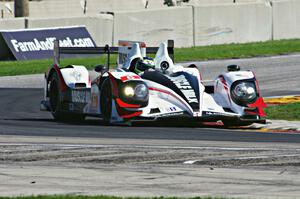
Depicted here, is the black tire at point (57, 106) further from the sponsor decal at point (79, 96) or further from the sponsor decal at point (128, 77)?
the sponsor decal at point (128, 77)

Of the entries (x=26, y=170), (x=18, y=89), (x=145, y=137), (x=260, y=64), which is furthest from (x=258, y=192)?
(x=260, y=64)

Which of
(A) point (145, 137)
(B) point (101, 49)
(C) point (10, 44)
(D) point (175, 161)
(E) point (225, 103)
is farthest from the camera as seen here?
(C) point (10, 44)

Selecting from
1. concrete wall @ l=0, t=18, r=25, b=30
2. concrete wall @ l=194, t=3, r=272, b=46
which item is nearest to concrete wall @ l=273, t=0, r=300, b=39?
concrete wall @ l=194, t=3, r=272, b=46

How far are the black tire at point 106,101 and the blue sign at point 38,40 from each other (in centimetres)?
1217

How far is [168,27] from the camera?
31.2 meters

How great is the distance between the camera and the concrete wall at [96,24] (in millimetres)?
29531

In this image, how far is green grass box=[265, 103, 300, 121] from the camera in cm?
1772

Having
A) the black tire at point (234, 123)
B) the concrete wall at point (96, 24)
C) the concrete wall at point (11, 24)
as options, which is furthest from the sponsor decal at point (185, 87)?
the concrete wall at point (96, 24)

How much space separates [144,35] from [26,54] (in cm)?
373

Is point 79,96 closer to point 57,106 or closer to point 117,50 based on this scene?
point 57,106

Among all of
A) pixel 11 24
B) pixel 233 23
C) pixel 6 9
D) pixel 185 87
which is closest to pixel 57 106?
pixel 185 87

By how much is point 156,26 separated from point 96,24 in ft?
5.98

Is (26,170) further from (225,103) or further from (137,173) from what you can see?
(225,103)

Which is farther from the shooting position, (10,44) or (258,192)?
(10,44)
